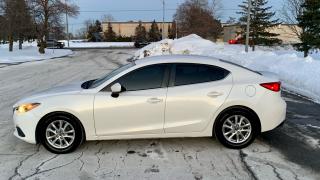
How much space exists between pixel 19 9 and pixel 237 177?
43335 millimetres

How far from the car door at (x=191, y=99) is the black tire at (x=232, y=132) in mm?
180

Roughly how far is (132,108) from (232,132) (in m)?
1.57

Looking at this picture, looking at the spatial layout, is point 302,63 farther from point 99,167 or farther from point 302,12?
point 302,12

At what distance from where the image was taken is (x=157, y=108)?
20.7 ft

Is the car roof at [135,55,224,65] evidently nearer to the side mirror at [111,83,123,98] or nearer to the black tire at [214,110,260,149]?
the side mirror at [111,83,123,98]

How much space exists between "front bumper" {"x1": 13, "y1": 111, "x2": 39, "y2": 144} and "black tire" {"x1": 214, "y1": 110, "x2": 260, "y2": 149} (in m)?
2.72

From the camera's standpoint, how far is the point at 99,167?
5.74 m

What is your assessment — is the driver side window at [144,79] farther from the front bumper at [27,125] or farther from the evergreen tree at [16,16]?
the evergreen tree at [16,16]

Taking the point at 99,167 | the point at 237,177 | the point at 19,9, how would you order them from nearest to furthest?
the point at 237,177 → the point at 99,167 → the point at 19,9

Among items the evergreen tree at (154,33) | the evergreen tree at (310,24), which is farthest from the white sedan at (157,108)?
the evergreen tree at (154,33)

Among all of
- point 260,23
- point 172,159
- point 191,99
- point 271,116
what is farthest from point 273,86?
point 260,23

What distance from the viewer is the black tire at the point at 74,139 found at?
630 centimetres

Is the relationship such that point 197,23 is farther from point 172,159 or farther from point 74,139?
point 172,159

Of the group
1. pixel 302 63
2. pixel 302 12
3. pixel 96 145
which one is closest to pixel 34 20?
pixel 302 12
